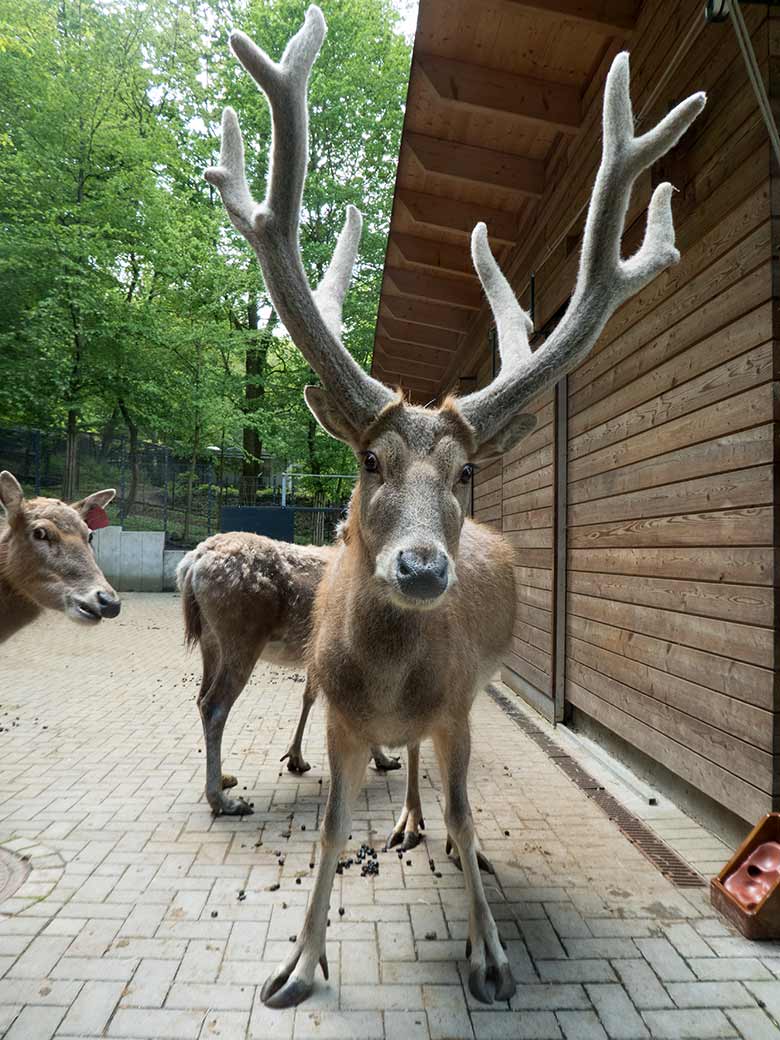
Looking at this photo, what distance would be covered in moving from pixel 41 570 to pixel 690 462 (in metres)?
4.02

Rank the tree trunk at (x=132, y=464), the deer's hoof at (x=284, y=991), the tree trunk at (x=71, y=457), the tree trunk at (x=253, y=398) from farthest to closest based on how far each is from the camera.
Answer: the tree trunk at (x=253, y=398), the tree trunk at (x=132, y=464), the tree trunk at (x=71, y=457), the deer's hoof at (x=284, y=991)

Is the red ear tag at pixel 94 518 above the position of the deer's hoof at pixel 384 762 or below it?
above

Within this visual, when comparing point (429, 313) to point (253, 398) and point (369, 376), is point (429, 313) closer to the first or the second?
point (369, 376)

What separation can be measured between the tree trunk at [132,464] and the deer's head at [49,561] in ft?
47.5

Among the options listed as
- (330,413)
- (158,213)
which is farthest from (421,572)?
(158,213)

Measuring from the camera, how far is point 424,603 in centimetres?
220

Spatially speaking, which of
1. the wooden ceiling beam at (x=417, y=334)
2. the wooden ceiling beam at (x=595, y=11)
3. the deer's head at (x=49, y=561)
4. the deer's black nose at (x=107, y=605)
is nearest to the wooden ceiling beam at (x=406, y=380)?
the wooden ceiling beam at (x=417, y=334)

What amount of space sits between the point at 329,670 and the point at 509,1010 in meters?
1.47

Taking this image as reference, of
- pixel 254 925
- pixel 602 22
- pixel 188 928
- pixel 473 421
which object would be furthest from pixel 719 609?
pixel 602 22

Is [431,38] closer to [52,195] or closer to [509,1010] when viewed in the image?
[509,1010]

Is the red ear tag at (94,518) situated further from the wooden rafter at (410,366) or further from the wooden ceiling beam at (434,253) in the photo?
the wooden rafter at (410,366)

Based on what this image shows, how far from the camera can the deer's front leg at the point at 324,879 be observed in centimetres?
255

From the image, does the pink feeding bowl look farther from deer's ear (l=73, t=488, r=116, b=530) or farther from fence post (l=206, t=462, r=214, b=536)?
fence post (l=206, t=462, r=214, b=536)

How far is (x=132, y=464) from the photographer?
18625 millimetres
